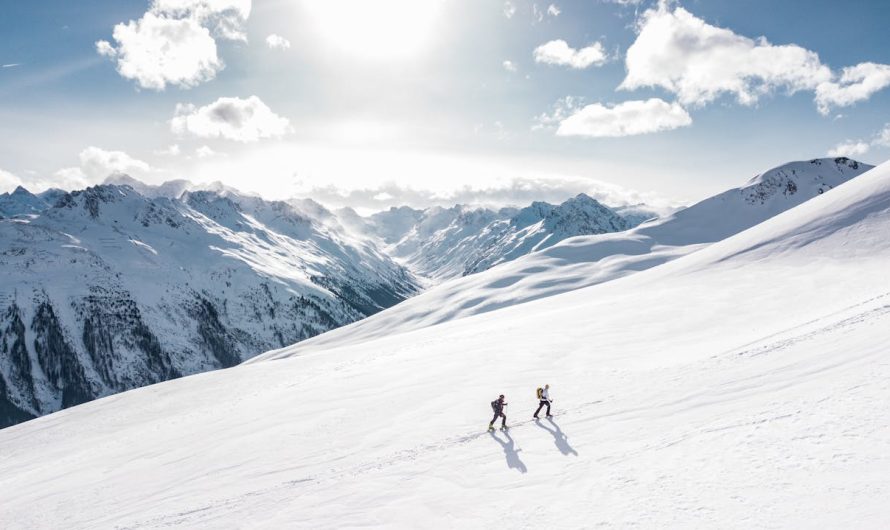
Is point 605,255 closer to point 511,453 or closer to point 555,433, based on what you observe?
point 555,433

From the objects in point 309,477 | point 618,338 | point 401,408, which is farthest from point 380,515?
point 618,338

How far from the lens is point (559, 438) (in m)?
17.9

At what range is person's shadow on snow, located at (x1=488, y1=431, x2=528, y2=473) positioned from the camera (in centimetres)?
1628

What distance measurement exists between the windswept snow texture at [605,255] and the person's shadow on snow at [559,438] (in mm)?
73028

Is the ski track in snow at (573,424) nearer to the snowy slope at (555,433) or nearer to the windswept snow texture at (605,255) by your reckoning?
the snowy slope at (555,433)

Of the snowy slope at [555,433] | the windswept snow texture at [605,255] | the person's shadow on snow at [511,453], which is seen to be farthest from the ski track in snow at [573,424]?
the windswept snow texture at [605,255]

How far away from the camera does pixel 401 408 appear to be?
24.3 metres

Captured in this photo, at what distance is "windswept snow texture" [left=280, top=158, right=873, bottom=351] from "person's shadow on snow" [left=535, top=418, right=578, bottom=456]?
73.0 meters

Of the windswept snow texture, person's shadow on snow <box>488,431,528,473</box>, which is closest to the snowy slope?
person's shadow on snow <box>488,431,528,473</box>

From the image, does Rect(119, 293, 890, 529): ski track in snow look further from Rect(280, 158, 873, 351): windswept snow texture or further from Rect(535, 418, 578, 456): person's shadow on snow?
Rect(280, 158, 873, 351): windswept snow texture

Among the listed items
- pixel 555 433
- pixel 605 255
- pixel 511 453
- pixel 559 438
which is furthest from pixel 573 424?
pixel 605 255

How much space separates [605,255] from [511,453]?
123 metres

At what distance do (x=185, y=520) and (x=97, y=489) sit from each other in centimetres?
960

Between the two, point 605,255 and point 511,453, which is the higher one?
point 605,255
